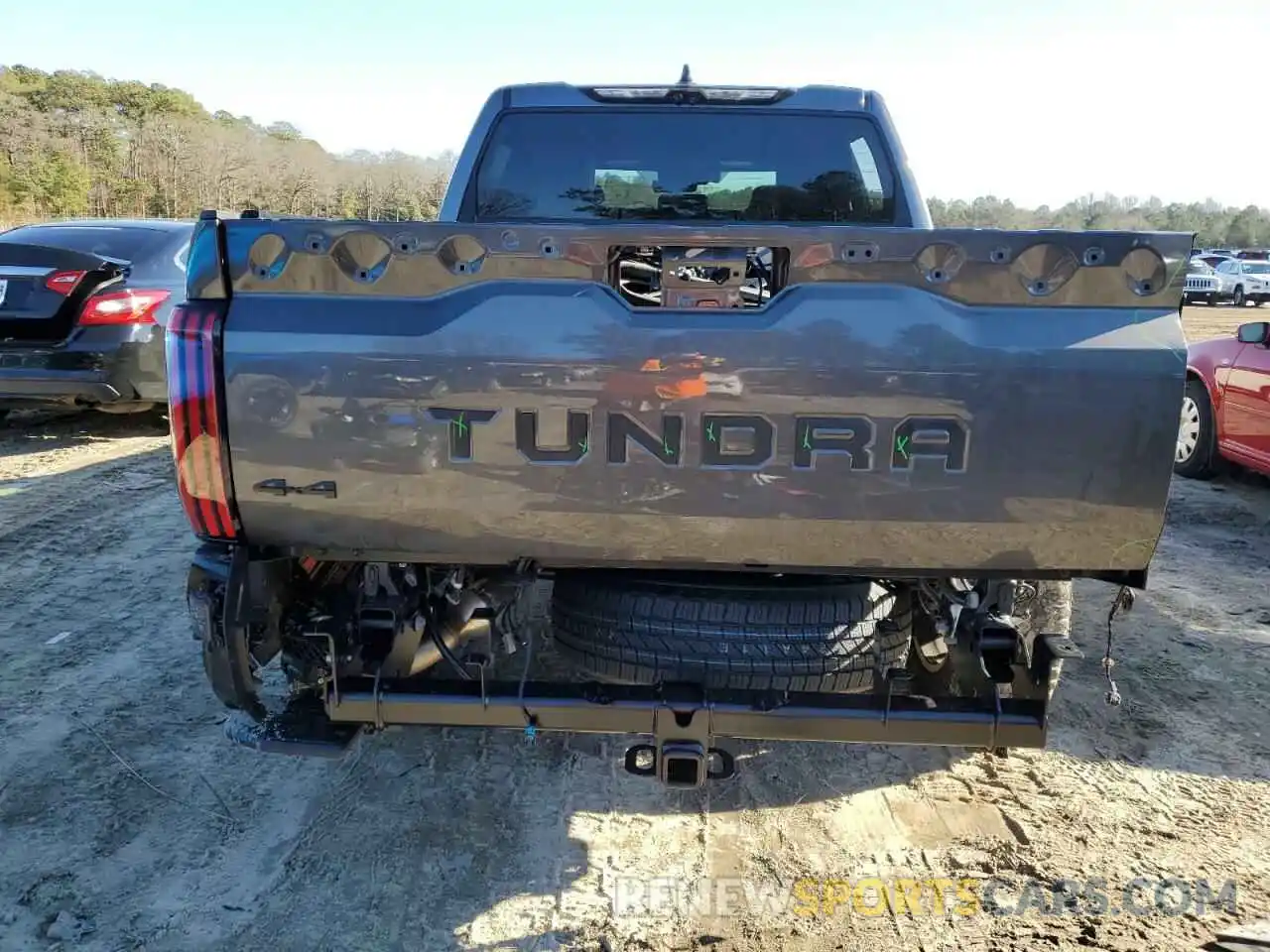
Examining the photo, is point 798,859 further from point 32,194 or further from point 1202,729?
point 32,194

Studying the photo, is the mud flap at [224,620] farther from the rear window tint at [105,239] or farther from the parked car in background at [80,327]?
the rear window tint at [105,239]

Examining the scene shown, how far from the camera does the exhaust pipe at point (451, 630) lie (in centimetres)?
260

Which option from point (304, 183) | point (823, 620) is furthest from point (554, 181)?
point (304, 183)

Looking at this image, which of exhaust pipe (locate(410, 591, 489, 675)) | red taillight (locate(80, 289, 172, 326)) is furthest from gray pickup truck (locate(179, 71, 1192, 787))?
red taillight (locate(80, 289, 172, 326))

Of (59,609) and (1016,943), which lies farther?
(59,609)

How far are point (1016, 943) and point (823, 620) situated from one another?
99 centimetres

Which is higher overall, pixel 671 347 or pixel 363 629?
pixel 671 347

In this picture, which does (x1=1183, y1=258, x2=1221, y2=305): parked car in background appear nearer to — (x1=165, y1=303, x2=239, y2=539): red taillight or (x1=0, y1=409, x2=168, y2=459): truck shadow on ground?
(x1=0, y1=409, x2=168, y2=459): truck shadow on ground

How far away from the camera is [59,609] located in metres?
4.33

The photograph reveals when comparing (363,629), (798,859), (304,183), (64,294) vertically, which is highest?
(304,183)

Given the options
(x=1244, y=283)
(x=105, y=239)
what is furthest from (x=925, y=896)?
(x=1244, y=283)

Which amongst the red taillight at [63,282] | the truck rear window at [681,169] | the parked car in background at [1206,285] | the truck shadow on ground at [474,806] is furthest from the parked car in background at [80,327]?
the parked car in background at [1206,285]

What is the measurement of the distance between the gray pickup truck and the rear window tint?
20.2 ft

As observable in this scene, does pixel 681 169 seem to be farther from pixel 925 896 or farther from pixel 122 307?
pixel 122 307
